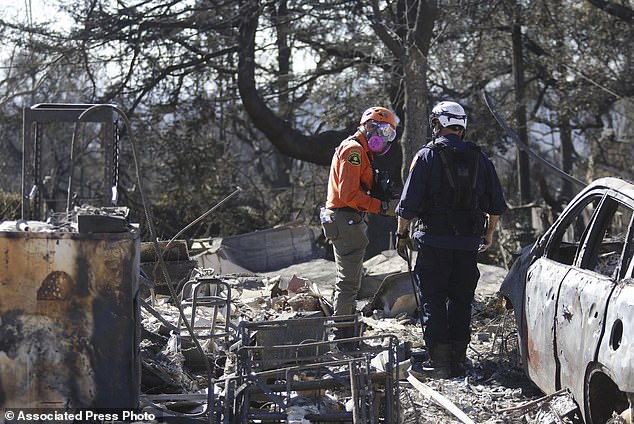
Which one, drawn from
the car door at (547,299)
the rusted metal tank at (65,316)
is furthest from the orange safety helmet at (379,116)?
the rusted metal tank at (65,316)

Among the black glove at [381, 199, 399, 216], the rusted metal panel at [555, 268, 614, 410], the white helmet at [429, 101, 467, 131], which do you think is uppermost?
the white helmet at [429, 101, 467, 131]

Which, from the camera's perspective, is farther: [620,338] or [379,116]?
[379,116]

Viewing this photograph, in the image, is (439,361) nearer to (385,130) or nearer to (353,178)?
(353,178)

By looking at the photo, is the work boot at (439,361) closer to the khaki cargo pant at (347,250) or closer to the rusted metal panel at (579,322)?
the khaki cargo pant at (347,250)

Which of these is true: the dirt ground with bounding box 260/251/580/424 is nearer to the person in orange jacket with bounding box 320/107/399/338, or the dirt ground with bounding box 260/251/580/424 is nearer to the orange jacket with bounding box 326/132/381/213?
the person in orange jacket with bounding box 320/107/399/338

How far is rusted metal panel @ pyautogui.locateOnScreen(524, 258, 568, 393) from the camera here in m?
5.75

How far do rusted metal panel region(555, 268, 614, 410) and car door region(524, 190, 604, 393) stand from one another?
55mm

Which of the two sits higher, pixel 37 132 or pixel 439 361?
pixel 37 132

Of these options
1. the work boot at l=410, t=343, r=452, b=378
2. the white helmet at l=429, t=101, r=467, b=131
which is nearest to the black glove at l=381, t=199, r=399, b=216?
the white helmet at l=429, t=101, r=467, b=131

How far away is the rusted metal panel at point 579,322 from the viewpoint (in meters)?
4.96

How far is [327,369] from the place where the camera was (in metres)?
5.65

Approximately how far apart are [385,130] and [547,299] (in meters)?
2.45

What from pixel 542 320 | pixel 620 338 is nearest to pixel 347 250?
pixel 542 320

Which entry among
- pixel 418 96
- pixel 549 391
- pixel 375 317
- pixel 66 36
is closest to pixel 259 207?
pixel 66 36
